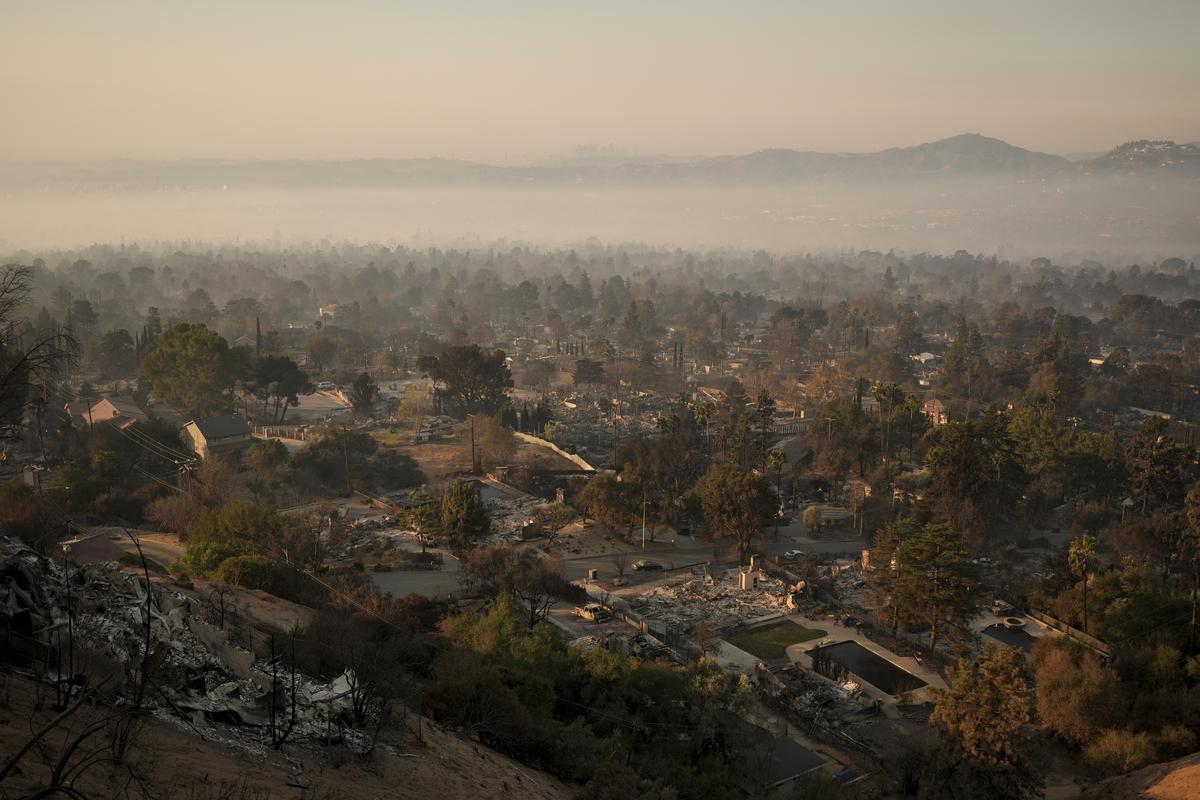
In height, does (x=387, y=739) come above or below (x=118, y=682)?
below

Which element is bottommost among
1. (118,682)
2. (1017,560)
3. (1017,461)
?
(1017,560)

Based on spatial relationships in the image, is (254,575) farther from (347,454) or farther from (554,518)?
(347,454)

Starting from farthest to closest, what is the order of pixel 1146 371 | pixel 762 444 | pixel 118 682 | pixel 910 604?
pixel 1146 371 → pixel 762 444 → pixel 910 604 → pixel 118 682

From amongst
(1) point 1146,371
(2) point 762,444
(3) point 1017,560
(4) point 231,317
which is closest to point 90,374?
(4) point 231,317

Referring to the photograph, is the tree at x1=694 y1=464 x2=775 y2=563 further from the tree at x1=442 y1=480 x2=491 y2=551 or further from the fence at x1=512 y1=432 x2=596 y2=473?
the fence at x1=512 y1=432 x2=596 y2=473

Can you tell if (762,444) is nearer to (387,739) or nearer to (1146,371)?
(387,739)

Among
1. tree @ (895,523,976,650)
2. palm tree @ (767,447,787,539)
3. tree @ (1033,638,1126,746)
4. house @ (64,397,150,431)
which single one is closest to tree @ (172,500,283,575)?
house @ (64,397,150,431)

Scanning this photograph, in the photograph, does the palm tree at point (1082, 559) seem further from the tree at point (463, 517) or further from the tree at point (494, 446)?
the tree at point (494, 446)
